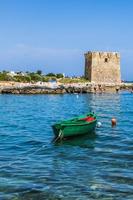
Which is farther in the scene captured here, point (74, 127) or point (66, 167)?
point (74, 127)

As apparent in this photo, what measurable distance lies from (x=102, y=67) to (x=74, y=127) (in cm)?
7535

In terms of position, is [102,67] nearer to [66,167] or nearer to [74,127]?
[74,127]

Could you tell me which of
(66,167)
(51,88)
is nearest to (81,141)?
(66,167)

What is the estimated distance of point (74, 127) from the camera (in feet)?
83.7

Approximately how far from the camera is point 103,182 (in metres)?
15.1

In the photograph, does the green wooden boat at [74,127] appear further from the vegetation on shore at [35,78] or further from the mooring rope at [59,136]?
the vegetation on shore at [35,78]

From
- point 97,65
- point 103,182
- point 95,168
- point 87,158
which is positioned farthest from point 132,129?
point 97,65

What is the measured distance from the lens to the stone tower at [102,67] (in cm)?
9881

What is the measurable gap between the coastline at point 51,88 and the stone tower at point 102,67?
201 centimetres

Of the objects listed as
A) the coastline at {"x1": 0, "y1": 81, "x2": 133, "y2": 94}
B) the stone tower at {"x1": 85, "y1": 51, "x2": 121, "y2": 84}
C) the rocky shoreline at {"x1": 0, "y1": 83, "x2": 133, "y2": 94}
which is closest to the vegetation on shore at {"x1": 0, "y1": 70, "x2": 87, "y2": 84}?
the stone tower at {"x1": 85, "y1": 51, "x2": 121, "y2": 84}

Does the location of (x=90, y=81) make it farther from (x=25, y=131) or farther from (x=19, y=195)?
(x=19, y=195)

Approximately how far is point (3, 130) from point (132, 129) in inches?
345

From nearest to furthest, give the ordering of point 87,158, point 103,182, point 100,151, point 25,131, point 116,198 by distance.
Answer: point 116,198 → point 103,182 → point 87,158 → point 100,151 → point 25,131

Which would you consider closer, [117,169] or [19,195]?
[19,195]
